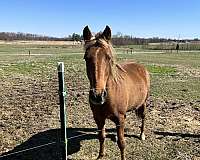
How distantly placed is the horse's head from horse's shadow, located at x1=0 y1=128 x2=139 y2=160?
1.91 meters

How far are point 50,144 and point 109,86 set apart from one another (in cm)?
201

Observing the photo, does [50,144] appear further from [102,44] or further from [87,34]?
[102,44]

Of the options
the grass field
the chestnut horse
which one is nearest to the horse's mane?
the chestnut horse

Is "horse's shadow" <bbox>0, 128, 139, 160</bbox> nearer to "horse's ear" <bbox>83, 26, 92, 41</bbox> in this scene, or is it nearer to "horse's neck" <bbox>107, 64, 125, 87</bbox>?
"horse's neck" <bbox>107, 64, 125, 87</bbox>

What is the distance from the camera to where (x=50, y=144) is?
6.25 metres

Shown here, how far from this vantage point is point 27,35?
176m

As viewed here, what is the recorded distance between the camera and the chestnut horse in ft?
13.9

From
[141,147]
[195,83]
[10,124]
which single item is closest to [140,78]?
[141,147]

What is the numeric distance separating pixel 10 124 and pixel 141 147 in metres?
3.12

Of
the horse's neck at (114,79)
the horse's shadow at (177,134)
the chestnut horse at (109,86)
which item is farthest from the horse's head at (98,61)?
the horse's shadow at (177,134)

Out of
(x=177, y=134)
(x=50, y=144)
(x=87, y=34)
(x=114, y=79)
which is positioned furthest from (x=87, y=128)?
(x=87, y=34)

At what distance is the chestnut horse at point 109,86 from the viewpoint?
4242 millimetres

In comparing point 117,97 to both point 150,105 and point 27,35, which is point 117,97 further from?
point 27,35

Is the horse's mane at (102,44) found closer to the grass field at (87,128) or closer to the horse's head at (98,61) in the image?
the horse's head at (98,61)
